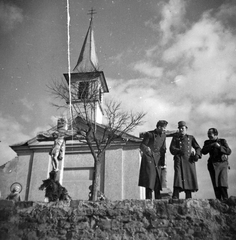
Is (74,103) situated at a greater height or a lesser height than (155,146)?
greater

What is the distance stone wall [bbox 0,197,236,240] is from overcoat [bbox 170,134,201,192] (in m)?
1.25

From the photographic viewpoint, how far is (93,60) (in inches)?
991

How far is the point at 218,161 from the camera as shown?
18.0 feet

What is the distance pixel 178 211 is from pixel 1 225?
2.87 metres

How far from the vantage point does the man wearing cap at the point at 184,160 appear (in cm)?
555

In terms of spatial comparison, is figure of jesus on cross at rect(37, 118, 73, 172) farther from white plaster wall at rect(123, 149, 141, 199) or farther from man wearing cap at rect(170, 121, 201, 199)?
man wearing cap at rect(170, 121, 201, 199)

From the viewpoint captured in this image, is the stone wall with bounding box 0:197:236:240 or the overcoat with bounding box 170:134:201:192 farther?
the overcoat with bounding box 170:134:201:192

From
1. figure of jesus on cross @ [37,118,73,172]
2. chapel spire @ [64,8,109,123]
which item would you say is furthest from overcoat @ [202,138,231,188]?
chapel spire @ [64,8,109,123]

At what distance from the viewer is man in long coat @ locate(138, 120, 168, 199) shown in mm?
5836

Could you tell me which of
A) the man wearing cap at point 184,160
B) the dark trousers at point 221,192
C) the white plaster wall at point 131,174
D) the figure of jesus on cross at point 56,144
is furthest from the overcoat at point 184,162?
the white plaster wall at point 131,174

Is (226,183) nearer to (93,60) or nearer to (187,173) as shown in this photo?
(187,173)

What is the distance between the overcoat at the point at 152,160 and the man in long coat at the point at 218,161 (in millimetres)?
1037

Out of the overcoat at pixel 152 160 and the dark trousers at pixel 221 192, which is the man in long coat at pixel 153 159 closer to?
the overcoat at pixel 152 160

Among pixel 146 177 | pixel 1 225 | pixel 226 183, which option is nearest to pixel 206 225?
pixel 226 183
